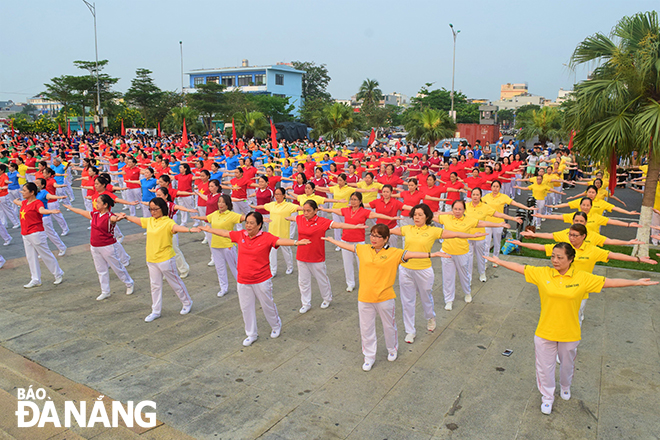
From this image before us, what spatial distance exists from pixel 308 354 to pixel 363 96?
63308mm

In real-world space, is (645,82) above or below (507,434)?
above

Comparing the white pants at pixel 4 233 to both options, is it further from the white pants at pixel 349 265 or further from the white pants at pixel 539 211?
the white pants at pixel 539 211

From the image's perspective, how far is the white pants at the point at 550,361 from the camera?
4777 mm

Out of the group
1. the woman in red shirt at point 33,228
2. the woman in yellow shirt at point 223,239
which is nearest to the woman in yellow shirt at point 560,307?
the woman in yellow shirt at point 223,239

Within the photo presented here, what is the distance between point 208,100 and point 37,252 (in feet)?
165

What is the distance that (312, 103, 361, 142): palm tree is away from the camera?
30.5 meters

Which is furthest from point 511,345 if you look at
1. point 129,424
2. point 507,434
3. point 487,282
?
point 129,424

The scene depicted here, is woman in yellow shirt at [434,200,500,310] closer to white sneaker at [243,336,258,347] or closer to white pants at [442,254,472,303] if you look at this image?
white pants at [442,254,472,303]

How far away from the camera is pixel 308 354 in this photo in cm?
624

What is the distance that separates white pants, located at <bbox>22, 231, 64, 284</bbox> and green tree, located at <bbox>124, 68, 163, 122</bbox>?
175 ft

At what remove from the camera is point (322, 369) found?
585 cm

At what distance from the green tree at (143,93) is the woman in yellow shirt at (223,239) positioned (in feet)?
181

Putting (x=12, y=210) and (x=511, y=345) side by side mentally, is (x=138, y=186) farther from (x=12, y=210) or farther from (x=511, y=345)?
(x=511, y=345)

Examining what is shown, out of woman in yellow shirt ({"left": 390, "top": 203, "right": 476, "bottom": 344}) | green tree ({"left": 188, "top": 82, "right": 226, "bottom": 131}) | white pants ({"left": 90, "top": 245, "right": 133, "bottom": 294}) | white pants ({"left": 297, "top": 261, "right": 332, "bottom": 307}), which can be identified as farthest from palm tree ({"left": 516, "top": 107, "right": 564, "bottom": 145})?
green tree ({"left": 188, "top": 82, "right": 226, "bottom": 131})
